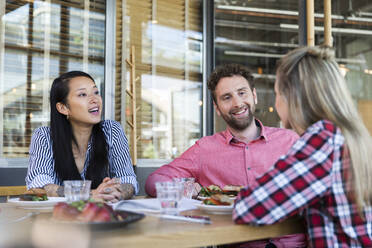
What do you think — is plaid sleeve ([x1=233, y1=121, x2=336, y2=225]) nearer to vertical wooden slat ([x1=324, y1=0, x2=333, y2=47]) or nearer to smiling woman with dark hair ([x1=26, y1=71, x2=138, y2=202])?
smiling woman with dark hair ([x1=26, y1=71, x2=138, y2=202])

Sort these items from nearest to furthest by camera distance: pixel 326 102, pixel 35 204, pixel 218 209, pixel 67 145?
pixel 326 102 → pixel 218 209 → pixel 35 204 → pixel 67 145

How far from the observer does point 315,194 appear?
1.14m

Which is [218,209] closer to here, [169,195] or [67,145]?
[169,195]

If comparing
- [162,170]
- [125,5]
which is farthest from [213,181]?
[125,5]

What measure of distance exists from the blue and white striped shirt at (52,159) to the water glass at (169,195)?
81 cm

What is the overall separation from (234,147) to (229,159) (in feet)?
0.24

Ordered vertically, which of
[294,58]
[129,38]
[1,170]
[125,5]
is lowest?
[1,170]

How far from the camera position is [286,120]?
1380 millimetres

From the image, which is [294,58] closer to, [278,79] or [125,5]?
[278,79]

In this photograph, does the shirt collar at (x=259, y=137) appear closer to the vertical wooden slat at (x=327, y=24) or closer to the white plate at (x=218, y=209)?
the white plate at (x=218, y=209)

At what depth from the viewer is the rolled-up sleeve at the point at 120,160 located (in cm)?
228

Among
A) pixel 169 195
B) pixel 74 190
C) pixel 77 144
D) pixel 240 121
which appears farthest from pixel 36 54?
pixel 169 195

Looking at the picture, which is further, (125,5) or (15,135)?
(125,5)

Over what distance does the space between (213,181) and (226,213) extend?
85 centimetres
